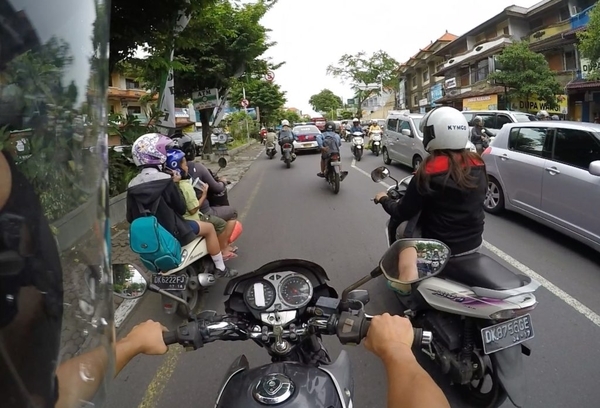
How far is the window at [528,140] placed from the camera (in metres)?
5.73

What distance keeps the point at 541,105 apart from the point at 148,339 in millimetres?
22524

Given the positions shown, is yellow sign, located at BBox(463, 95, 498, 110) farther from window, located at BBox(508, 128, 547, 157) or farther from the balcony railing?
window, located at BBox(508, 128, 547, 157)

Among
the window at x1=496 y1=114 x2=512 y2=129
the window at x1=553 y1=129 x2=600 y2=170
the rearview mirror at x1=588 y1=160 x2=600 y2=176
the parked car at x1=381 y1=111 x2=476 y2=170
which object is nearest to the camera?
the rearview mirror at x1=588 y1=160 x2=600 y2=176

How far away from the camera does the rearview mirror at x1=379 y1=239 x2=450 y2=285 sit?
1848mm

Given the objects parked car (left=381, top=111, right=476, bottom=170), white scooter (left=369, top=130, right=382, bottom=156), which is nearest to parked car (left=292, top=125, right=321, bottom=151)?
white scooter (left=369, top=130, right=382, bottom=156)

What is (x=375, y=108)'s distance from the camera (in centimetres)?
6644

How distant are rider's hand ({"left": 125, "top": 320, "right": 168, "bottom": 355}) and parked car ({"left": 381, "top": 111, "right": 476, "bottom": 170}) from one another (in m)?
9.66

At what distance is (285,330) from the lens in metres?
1.70

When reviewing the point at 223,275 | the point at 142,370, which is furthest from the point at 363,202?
the point at 142,370

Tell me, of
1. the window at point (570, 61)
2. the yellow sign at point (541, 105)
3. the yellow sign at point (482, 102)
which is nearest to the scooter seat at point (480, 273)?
the yellow sign at point (541, 105)

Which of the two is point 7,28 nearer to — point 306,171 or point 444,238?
point 444,238

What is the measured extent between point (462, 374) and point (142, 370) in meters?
2.18

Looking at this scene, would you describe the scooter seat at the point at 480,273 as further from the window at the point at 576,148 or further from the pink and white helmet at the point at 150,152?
the window at the point at 576,148

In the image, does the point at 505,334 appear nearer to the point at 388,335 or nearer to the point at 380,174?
the point at 388,335
